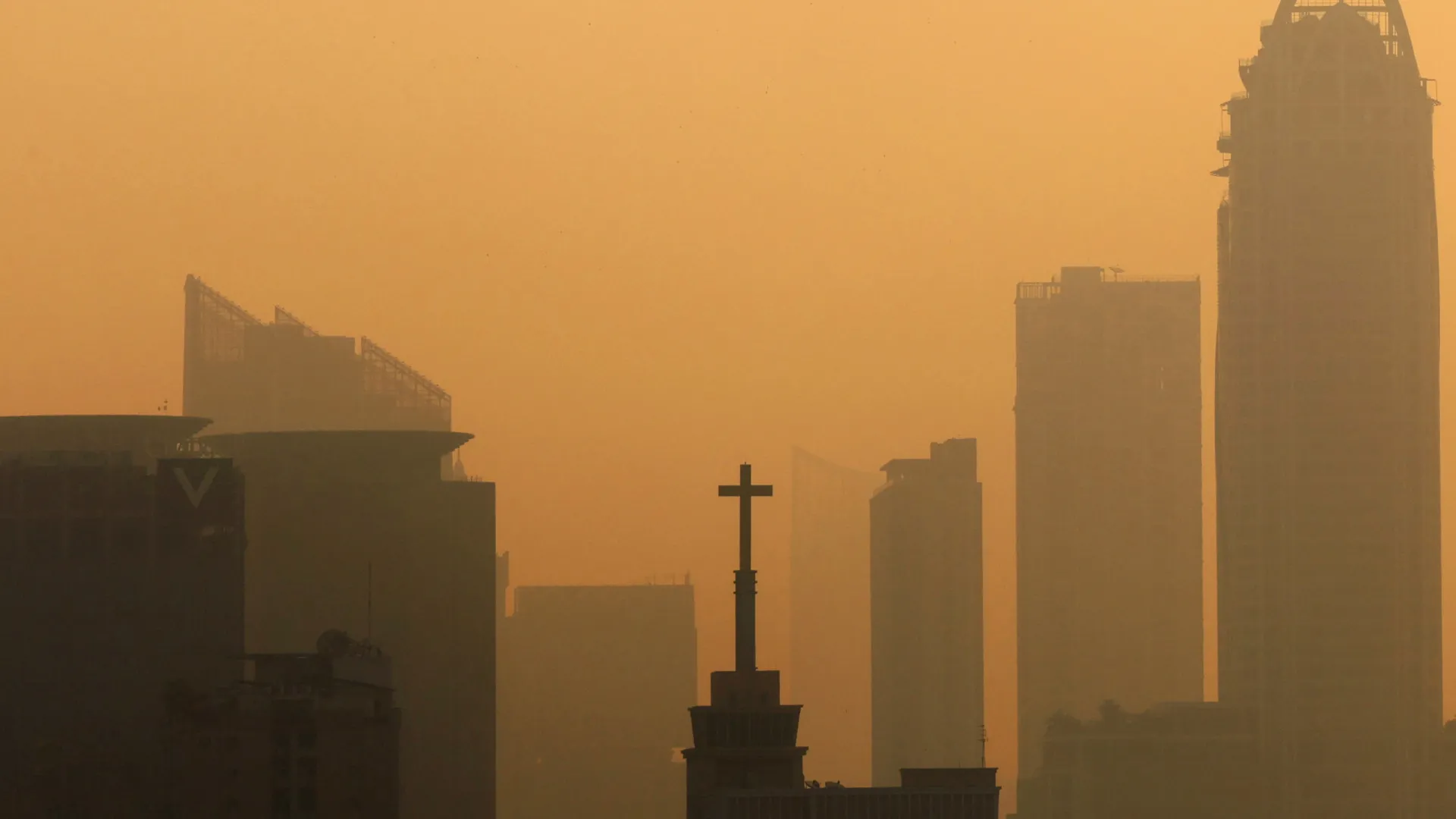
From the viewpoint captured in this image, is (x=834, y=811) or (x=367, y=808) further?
(x=367, y=808)

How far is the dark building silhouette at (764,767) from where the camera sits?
181750mm

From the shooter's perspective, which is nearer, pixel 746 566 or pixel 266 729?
pixel 746 566

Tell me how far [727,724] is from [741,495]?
13.3m

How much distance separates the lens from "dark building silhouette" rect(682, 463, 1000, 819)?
596 ft

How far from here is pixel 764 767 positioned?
184 metres

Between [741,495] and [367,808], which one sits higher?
[741,495]

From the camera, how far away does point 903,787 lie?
185 meters

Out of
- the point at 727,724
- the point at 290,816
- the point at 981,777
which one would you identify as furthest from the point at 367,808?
the point at 981,777

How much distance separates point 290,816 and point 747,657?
3035 centimetres

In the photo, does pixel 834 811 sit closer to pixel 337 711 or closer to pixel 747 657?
pixel 747 657

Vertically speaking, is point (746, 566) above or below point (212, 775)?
above

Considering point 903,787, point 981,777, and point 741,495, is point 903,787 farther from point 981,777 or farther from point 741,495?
point 741,495

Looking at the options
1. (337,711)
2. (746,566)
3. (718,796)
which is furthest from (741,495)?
(337,711)

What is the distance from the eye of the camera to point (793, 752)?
605 feet
